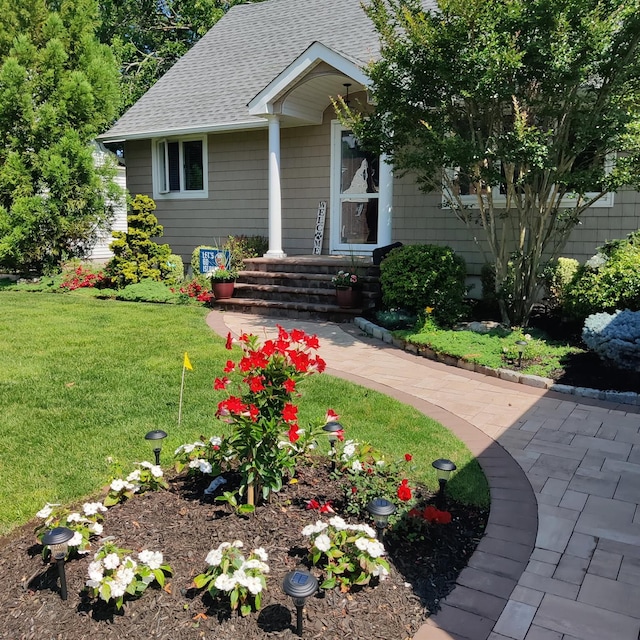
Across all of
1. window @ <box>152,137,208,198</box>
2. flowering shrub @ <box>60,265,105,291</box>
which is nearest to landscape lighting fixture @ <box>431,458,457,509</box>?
flowering shrub @ <box>60,265,105,291</box>

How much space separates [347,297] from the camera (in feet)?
28.7

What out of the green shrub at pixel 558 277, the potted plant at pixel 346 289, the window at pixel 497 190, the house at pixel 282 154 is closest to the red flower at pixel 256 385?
the window at pixel 497 190

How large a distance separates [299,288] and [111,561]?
7.49 metres

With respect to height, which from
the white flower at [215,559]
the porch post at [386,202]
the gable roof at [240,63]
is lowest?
the white flower at [215,559]

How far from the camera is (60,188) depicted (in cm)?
1213

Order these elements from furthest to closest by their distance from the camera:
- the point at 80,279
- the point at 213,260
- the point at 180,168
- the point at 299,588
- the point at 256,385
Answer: the point at 180,168
the point at 80,279
the point at 213,260
the point at 256,385
the point at 299,588

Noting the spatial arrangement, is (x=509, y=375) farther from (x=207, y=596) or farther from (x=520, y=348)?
(x=207, y=596)

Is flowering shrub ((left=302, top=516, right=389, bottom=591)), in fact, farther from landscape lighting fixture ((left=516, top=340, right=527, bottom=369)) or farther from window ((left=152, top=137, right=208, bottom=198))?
window ((left=152, top=137, right=208, bottom=198))

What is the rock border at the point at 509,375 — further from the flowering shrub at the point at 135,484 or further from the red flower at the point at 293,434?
the flowering shrub at the point at 135,484

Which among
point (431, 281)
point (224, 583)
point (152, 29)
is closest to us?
point (224, 583)

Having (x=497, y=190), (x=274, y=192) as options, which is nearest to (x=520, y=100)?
(x=497, y=190)

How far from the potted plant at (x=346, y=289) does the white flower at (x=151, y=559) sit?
6.50m

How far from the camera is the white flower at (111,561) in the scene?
2.32m

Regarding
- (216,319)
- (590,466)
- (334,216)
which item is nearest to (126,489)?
(590,466)
